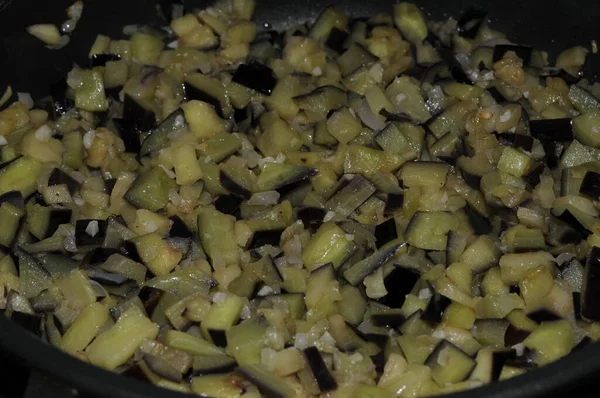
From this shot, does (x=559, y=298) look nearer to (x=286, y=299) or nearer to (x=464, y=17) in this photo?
(x=286, y=299)

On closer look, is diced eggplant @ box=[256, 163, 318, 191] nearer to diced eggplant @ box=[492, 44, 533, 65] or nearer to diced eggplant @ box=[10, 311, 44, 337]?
diced eggplant @ box=[10, 311, 44, 337]

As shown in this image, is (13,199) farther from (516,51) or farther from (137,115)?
(516,51)

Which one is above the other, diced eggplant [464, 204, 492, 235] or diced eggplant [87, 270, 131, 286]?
diced eggplant [87, 270, 131, 286]

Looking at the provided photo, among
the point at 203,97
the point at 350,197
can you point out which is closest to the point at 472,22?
the point at 350,197

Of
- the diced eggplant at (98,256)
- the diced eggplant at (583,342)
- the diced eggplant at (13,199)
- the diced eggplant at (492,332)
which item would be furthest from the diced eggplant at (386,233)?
the diced eggplant at (13,199)

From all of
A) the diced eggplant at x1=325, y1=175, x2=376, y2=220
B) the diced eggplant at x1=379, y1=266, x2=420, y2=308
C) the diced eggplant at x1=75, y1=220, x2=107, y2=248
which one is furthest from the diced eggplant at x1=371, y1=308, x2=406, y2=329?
the diced eggplant at x1=75, y1=220, x2=107, y2=248

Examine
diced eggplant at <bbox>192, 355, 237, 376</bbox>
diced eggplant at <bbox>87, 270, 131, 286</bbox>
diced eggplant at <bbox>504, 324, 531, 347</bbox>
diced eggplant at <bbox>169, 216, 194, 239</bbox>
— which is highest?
diced eggplant at <bbox>169, 216, 194, 239</bbox>

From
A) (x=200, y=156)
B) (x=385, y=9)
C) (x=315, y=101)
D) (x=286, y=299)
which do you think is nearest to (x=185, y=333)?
(x=286, y=299)
